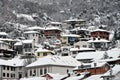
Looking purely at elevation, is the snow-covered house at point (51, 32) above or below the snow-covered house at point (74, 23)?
below

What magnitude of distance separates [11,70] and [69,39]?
143 ft

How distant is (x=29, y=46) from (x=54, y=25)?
4156 cm

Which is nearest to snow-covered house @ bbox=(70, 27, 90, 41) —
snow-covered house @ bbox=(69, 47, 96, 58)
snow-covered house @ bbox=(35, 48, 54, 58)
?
snow-covered house @ bbox=(69, 47, 96, 58)

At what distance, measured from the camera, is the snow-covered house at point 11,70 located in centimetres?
12900

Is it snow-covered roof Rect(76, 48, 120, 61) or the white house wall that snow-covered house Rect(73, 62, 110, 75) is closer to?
the white house wall

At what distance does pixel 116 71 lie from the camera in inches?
3452

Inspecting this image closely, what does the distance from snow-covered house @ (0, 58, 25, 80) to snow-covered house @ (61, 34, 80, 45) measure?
137 feet

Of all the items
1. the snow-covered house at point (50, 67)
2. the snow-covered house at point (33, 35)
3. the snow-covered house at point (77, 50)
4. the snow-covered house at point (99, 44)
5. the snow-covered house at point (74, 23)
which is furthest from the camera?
the snow-covered house at point (74, 23)

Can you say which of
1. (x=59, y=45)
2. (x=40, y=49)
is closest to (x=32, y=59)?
(x=40, y=49)

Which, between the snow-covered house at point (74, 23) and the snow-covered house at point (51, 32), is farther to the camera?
the snow-covered house at point (74, 23)

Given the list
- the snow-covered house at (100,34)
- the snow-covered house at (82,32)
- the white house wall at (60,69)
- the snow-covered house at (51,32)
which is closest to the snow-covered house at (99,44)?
the snow-covered house at (100,34)

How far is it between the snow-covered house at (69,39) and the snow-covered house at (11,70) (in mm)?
41908

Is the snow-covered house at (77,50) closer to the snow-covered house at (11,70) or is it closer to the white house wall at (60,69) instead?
the snow-covered house at (11,70)

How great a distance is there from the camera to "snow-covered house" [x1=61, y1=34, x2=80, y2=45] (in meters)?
172
